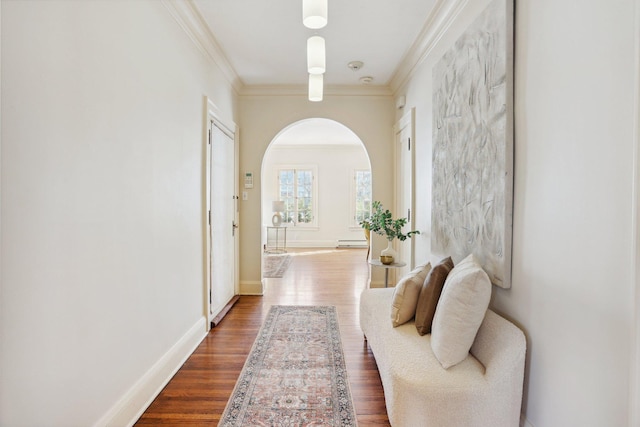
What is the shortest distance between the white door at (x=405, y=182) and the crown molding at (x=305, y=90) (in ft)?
1.86

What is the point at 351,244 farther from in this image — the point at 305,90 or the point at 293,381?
the point at 293,381

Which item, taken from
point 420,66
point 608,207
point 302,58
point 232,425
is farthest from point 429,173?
point 232,425

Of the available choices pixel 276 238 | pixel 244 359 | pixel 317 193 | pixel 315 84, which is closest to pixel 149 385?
pixel 244 359

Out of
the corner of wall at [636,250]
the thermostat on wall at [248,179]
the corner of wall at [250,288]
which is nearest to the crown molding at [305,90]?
the thermostat on wall at [248,179]

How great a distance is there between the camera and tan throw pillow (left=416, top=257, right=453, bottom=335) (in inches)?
77.9

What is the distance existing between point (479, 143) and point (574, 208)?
0.79 m

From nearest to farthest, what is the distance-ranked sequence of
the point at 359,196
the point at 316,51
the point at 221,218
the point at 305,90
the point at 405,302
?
the point at 405,302
the point at 316,51
the point at 221,218
the point at 305,90
the point at 359,196

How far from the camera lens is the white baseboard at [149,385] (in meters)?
1.75

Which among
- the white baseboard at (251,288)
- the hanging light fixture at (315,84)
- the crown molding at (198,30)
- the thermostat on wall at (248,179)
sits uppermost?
the crown molding at (198,30)

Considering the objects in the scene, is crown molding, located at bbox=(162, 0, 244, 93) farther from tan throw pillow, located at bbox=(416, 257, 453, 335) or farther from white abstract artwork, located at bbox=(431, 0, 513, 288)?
tan throw pillow, located at bbox=(416, 257, 453, 335)

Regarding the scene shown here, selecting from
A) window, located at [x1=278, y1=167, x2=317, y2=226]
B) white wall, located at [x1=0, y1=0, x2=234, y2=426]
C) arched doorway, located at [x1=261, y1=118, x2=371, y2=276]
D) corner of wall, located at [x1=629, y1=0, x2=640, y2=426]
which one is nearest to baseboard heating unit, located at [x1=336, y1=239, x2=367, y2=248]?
arched doorway, located at [x1=261, y1=118, x2=371, y2=276]

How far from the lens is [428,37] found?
9.64 ft

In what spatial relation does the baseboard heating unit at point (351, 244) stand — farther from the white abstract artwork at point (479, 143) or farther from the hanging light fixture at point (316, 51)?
the hanging light fixture at point (316, 51)

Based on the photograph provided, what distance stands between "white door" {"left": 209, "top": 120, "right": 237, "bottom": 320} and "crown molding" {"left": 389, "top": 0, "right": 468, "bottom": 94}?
202 centimetres
